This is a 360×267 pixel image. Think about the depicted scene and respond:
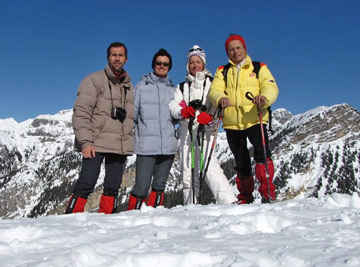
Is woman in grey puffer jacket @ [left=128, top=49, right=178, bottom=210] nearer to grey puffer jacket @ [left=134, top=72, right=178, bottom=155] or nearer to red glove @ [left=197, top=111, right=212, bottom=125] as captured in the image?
grey puffer jacket @ [left=134, top=72, right=178, bottom=155]

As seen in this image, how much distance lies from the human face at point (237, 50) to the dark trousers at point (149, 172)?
271 cm

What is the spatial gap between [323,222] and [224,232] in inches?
50.3

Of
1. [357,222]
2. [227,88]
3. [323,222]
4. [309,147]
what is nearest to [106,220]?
[323,222]

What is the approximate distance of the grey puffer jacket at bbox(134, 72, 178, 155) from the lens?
279 inches

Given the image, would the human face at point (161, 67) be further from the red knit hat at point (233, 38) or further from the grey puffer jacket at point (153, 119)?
the red knit hat at point (233, 38)

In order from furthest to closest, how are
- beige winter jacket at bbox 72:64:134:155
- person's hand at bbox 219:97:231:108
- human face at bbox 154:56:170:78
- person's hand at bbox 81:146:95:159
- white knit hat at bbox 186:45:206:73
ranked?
1. white knit hat at bbox 186:45:206:73
2. human face at bbox 154:56:170:78
3. person's hand at bbox 219:97:231:108
4. beige winter jacket at bbox 72:64:134:155
5. person's hand at bbox 81:146:95:159

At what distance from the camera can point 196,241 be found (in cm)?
318

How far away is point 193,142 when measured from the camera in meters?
7.48

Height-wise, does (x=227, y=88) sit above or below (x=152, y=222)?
above

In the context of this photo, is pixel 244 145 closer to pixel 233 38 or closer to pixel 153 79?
pixel 233 38

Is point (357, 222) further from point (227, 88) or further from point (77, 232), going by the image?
point (227, 88)

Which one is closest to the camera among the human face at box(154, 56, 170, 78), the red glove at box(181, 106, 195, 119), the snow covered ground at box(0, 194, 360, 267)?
the snow covered ground at box(0, 194, 360, 267)

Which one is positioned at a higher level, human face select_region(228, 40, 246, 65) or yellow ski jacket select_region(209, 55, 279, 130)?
human face select_region(228, 40, 246, 65)

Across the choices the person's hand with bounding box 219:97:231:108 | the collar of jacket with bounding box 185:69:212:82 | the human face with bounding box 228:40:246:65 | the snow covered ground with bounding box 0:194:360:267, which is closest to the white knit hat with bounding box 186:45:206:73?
the collar of jacket with bounding box 185:69:212:82
